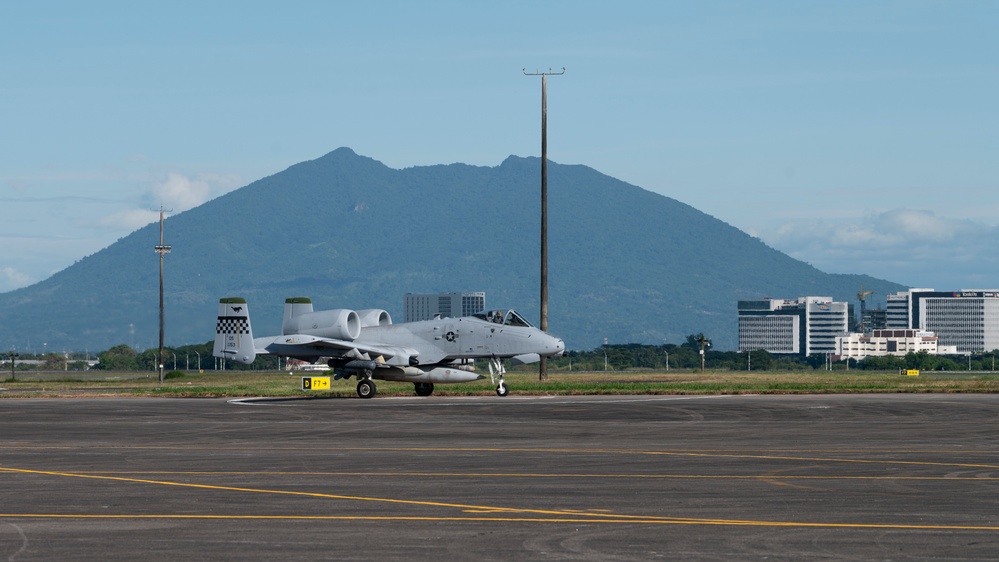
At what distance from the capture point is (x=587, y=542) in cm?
1477

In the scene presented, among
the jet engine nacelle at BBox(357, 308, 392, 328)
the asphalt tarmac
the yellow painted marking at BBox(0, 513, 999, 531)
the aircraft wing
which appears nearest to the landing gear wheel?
the aircraft wing

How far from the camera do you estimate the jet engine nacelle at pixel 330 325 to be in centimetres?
4994

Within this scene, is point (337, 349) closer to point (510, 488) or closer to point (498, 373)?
point (498, 373)

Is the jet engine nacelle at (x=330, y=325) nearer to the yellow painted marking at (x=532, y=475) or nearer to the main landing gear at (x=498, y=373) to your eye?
the main landing gear at (x=498, y=373)

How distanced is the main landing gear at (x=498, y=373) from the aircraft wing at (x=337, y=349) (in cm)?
286

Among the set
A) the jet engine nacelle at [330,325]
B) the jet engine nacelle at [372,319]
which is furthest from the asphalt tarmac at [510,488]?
the jet engine nacelle at [372,319]

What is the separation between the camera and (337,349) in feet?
161

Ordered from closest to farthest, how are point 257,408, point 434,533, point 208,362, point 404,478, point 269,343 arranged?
1. point 434,533
2. point 404,478
3. point 257,408
4. point 269,343
5. point 208,362

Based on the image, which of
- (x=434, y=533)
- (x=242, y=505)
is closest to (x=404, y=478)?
(x=242, y=505)

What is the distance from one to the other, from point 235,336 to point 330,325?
4.52 m

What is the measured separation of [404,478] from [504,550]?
6889mm

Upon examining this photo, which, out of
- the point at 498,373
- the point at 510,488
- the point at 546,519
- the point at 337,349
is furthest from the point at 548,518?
the point at 337,349

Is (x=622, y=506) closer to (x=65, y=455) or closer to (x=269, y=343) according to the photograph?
(x=65, y=455)

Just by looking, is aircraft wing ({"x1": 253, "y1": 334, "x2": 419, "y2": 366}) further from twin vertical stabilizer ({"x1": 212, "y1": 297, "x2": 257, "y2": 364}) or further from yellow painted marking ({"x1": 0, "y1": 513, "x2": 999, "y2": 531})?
yellow painted marking ({"x1": 0, "y1": 513, "x2": 999, "y2": 531})
